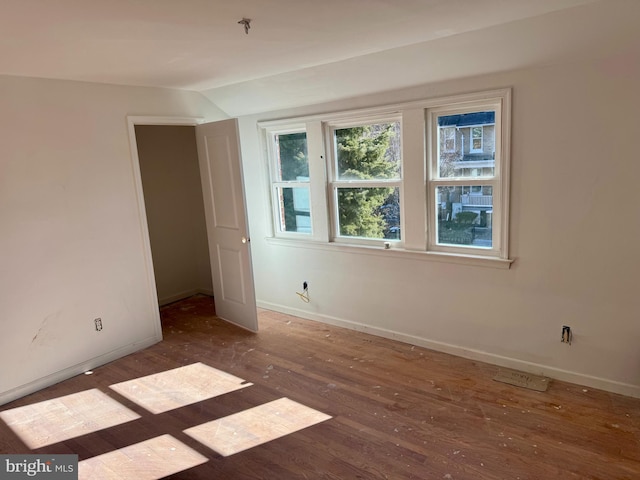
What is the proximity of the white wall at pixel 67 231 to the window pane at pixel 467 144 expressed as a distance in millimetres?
2572

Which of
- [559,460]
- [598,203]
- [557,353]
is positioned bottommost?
[559,460]

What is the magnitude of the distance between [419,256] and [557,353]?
1.22 metres

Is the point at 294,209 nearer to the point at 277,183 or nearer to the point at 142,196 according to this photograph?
the point at 277,183

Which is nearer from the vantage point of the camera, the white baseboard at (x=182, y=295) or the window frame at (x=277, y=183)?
the window frame at (x=277, y=183)

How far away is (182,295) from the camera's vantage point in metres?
5.38

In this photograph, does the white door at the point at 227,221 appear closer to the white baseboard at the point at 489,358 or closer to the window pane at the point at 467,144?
the white baseboard at the point at 489,358

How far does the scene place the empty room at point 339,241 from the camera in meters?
2.40

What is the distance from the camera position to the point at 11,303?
3162mm

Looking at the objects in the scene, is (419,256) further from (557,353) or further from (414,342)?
(557,353)

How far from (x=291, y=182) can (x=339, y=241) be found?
0.80m

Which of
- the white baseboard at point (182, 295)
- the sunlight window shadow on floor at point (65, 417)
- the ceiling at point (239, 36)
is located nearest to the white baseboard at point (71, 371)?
the sunlight window shadow on floor at point (65, 417)

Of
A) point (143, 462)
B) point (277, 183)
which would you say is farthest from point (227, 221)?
point (143, 462)

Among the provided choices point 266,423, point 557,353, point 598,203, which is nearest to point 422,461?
point 266,423

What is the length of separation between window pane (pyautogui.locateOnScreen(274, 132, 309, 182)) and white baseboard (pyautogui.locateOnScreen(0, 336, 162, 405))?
207 centimetres
